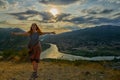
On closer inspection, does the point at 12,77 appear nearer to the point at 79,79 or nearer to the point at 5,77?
the point at 5,77

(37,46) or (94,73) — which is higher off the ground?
(37,46)

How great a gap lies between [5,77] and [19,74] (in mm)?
1309

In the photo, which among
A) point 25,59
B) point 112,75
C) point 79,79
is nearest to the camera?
point 79,79

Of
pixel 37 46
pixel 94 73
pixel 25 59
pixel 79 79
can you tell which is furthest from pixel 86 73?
pixel 25 59

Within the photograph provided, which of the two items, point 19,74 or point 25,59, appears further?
point 25,59

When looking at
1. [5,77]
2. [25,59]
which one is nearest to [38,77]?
[5,77]

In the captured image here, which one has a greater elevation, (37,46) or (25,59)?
(37,46)

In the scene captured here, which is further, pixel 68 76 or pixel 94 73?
pixel 94 73

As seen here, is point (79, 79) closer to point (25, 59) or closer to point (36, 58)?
point (36, 58)

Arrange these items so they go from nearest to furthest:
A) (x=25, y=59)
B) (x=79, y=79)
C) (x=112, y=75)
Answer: (x=79, y=79), (x=112, y=75), (x=25, y=59)

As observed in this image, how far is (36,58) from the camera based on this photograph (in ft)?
57.8

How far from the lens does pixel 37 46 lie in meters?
17.6

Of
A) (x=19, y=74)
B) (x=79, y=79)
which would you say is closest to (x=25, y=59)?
(x=19, y=74)

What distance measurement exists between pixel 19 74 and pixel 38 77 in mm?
1734
